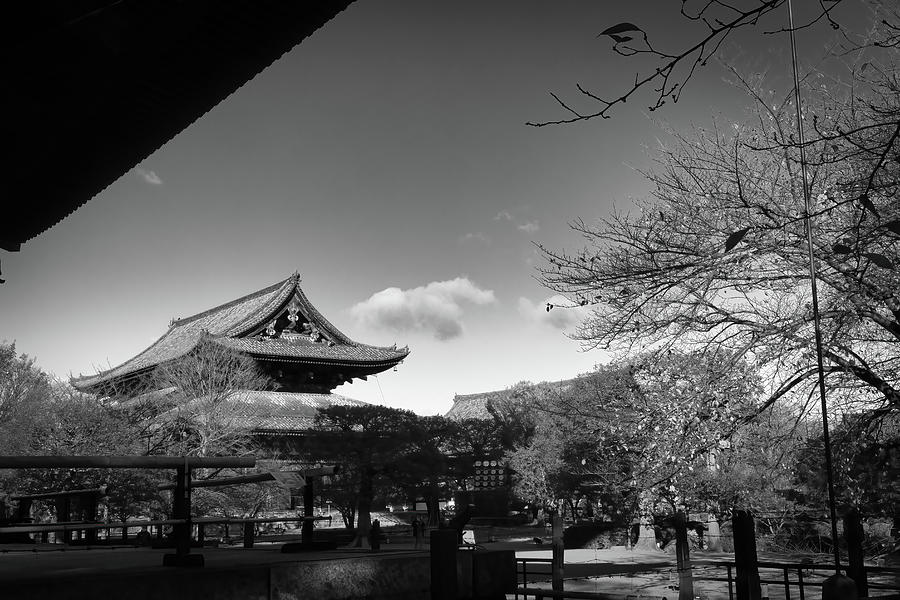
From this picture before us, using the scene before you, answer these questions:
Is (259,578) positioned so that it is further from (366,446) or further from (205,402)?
(205,402)

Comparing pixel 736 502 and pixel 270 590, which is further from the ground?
pixel 270 590

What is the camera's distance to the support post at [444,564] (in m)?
4.07

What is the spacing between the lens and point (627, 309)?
916 cm

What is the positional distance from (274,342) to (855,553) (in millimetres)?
30418

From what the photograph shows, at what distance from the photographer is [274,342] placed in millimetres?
34156

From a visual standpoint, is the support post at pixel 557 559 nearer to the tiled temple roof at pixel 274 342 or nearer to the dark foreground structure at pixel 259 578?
the dark foreground structure at pixel 259 578

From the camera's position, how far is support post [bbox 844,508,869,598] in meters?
5.71

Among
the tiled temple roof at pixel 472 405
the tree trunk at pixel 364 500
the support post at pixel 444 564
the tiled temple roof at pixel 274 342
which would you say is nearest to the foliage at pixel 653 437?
the support post at pixel 444 564

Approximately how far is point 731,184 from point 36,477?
1800 centimetres

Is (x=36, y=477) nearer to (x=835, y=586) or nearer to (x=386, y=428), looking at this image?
(x=386, y=428)

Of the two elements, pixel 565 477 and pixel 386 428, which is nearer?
pixel 386 428

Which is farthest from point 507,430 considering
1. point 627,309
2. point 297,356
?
point 627,309

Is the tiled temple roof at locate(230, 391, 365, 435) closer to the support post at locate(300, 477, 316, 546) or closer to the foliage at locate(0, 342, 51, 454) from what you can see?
the foliage at locate(0, 342, 51, 454)

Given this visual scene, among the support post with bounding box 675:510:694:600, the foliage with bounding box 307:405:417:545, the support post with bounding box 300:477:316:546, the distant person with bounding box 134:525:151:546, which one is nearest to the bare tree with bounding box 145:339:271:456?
the foliage with bounding box 307:405:417:545
